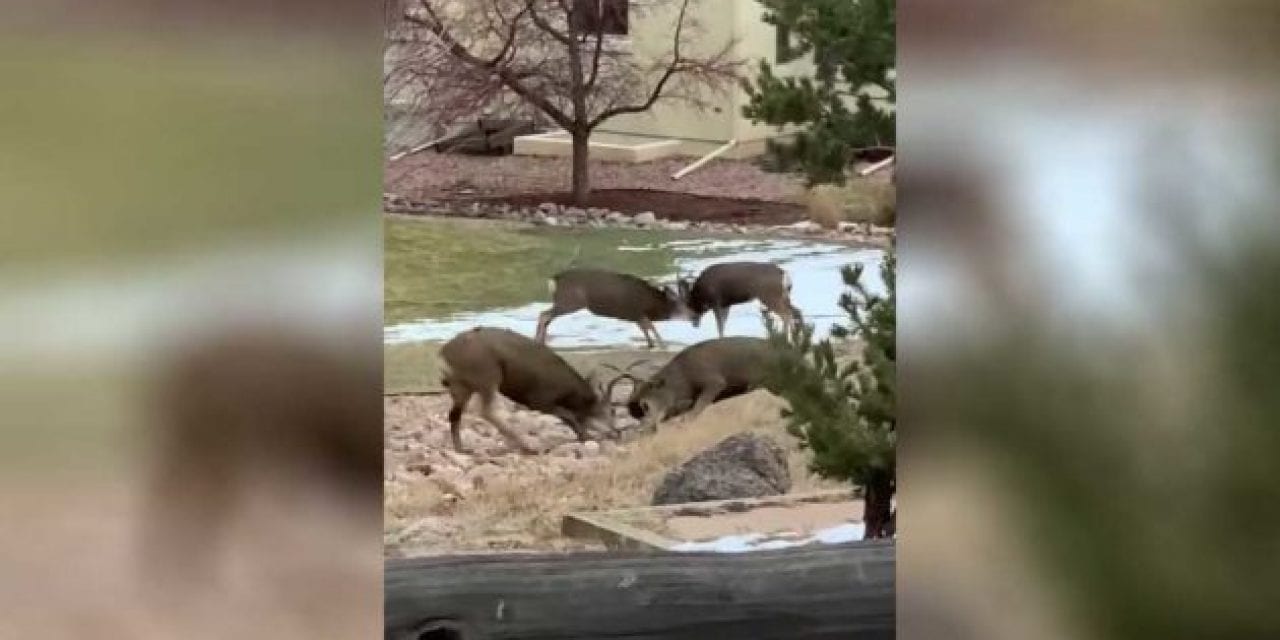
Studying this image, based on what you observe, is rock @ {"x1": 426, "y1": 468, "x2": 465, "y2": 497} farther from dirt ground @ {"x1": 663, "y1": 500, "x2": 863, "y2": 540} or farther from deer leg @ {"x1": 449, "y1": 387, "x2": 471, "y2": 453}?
dirt ground @ {"x1": 663, "y1": 500, "x2": 863, "y2": 540}

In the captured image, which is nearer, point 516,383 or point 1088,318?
point 516,383

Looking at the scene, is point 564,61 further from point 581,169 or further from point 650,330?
point 650,330

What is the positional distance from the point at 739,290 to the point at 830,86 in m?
0.21

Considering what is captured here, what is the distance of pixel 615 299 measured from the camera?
1299mm

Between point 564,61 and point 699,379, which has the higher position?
point 564,61

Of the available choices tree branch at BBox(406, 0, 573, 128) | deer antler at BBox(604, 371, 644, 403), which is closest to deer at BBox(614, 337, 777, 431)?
deer antler at BBox(604, 371, 644, 403)

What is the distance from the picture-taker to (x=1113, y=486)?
55.6 inches

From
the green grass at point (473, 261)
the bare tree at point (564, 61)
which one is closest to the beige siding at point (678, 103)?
the bare tree at point (564, 61)

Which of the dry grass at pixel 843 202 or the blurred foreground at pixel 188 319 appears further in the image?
the dry grass at pixel 843 202

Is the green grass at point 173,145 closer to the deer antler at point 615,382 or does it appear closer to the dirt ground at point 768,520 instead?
the deer antler at point 615,382

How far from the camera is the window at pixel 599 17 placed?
1.28m

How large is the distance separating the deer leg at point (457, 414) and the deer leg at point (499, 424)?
0.05 feet

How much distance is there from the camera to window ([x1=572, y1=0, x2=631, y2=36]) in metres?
1.28

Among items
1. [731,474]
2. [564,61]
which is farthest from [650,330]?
[564,61]
